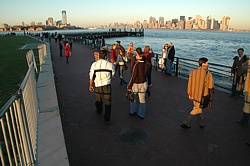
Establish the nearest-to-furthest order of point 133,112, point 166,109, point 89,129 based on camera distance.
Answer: point 89,129
point 133,112
point 166,109

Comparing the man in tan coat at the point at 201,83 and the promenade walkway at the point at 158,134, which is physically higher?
the man in tan coat at the point at 201,83

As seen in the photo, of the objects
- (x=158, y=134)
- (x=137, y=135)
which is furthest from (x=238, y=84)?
(x=137, y=135)

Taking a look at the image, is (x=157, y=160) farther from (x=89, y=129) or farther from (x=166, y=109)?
(x=166, y=109)

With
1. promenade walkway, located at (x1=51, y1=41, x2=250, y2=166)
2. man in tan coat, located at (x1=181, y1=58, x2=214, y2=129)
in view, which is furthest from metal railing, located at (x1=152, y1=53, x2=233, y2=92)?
man in tan coat, located at (x1=181, y1=58, x2=214, y2=129)

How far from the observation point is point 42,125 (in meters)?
3.96

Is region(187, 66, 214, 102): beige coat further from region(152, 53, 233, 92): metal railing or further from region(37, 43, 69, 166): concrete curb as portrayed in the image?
region(37, 43, 69, 166): concrete curb

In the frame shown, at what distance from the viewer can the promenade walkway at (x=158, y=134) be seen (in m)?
3.72

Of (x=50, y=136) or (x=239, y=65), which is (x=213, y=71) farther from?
(x=50, y=136)

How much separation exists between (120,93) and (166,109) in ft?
7.09

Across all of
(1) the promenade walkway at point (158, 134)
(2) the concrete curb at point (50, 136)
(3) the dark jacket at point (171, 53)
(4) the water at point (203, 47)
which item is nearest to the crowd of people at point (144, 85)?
(1) the promenade walkway at point (158, 134)

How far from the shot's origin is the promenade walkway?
3721mm

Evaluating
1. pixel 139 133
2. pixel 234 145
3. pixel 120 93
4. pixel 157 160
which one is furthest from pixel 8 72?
pixel 234 145

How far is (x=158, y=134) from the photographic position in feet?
15.1

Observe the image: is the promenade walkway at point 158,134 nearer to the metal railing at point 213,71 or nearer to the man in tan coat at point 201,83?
the man in tan coat at point 201,83
